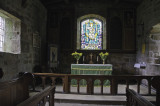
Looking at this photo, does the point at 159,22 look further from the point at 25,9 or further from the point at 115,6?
the point at 25,9

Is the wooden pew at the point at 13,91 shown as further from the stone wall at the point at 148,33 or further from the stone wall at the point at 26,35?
the stone wall at the point at 148,33

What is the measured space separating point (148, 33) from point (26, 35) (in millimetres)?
5420

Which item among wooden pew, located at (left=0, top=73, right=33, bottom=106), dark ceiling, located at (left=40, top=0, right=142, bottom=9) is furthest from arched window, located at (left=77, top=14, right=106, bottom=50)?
wooden pew, located at (left=0, top=73, right=33, bottom=106)

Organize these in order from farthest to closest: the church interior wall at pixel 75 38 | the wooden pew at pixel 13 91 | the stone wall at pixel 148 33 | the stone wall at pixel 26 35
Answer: the church interior wall at pixel 75 38
the stone wall at pixel 148 33
the stone wall at pixel 26 35
the wooden pew at pixel 13 91

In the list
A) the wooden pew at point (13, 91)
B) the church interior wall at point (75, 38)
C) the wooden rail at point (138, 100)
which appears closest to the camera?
the wooden rail at point (138, 100)

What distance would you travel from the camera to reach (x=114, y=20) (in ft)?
26.9

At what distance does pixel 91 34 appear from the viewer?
27.9 feet

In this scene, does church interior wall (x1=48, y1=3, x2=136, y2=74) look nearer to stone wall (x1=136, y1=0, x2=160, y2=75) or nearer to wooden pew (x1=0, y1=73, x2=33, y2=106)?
stone wall (x1=136, y1=0, x2=160, y2=75)

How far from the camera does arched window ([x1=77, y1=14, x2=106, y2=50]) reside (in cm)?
840

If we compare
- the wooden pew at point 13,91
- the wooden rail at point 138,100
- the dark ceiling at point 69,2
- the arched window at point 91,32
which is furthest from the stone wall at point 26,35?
the wooden rail at point 138,100

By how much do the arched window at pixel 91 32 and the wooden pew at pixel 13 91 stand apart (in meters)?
5.54

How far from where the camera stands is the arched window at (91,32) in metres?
8.40

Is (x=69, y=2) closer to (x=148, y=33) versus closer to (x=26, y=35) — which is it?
(x=26, y=35)

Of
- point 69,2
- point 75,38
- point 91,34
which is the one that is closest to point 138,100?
point 75,38
